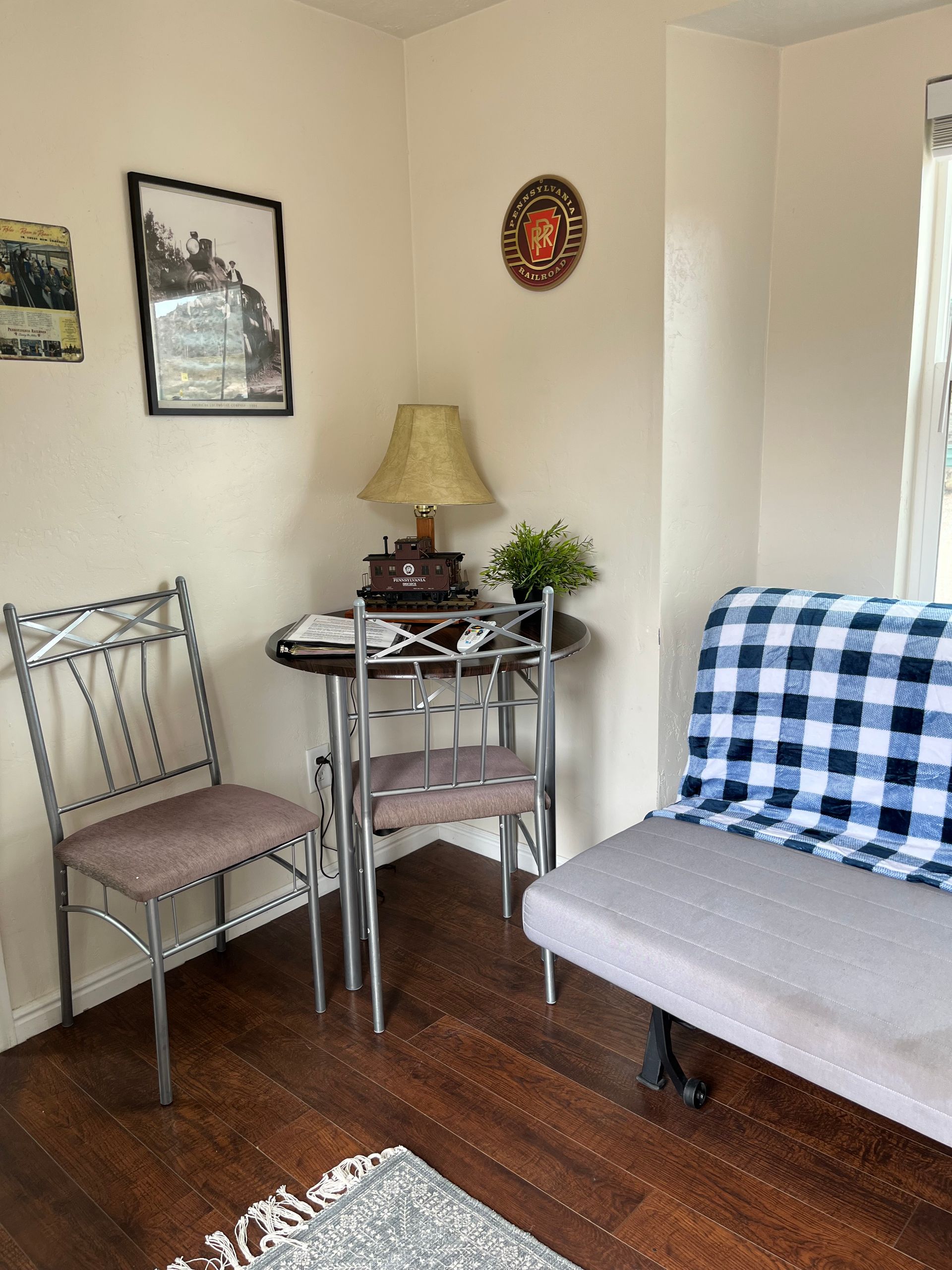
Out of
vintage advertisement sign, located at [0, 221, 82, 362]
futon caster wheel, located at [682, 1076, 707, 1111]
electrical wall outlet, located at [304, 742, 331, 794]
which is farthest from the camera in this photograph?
electrical wall outlet, located at [304, 742, 331, 794]

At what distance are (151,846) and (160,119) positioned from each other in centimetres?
167

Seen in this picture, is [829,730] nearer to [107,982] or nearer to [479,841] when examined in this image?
[479,841]

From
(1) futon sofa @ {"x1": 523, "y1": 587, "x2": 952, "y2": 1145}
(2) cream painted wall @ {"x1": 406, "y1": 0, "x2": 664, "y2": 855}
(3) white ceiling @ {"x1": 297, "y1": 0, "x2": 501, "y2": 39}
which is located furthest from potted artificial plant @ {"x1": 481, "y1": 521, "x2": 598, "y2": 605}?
(3) white ceiling @ {"x1": 297, "y1": 0, "x2": 501, "y2": 39}

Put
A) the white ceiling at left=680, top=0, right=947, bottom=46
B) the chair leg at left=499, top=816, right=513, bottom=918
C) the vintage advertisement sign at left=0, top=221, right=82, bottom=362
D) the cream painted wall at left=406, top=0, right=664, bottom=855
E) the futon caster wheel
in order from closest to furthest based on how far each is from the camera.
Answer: the futon caster wheel → the vintage advertisement sign at left=0, top=221, right=82, bottom=362 → the white ceiling at left=680, top=0, right=947, bottom=46 → the cream painted wall at left=406, top=0, right=664, bottom=855 → the chair leg at left=499, top=816, right=513, bottom=918

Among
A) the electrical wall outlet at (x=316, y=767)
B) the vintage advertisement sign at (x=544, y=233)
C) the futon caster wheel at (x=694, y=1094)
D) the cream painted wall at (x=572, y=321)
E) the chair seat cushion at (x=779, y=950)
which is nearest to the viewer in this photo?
the chair seat cushion at (x=779, y=950)

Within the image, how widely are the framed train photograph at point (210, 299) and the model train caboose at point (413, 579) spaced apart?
0.50 meters

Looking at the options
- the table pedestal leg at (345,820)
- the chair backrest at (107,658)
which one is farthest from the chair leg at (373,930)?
the chair backrest at (107,658)

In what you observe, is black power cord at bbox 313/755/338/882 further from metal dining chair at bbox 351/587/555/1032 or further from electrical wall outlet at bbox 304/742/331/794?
metal dining chair at bbox 351/587/555/1032

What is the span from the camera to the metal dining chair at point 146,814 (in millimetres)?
1898

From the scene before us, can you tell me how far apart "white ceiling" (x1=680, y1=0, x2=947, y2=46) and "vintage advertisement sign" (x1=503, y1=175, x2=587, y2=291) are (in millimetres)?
471

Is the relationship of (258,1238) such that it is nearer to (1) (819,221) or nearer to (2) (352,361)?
(2) (352,361)

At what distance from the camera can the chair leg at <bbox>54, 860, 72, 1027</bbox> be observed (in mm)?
2080

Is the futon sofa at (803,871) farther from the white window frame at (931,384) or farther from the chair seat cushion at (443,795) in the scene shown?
the white window frame at (931,384)

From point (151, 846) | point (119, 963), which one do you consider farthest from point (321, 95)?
point (119, 963)
